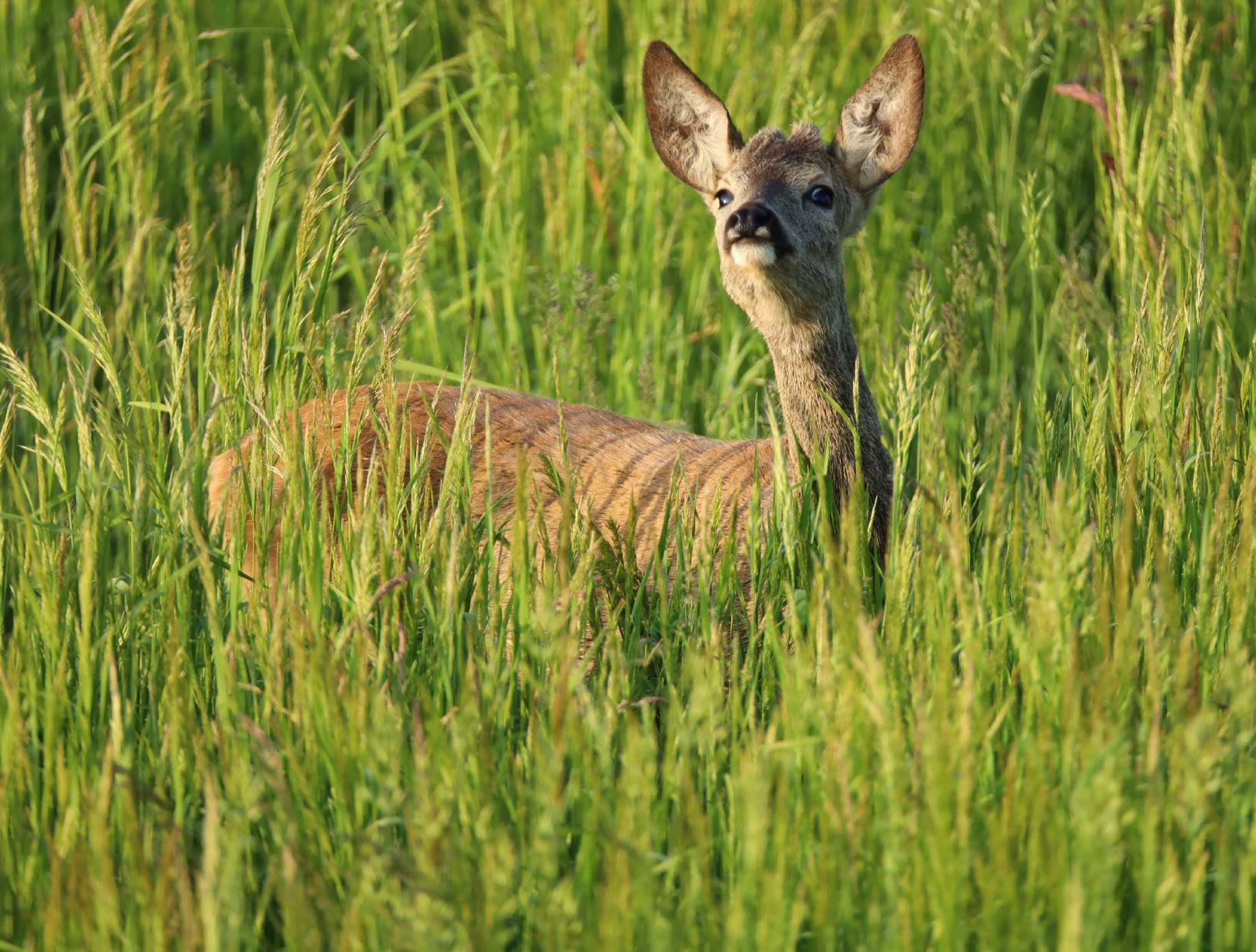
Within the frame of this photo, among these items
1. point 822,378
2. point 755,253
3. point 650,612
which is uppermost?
point 755,253

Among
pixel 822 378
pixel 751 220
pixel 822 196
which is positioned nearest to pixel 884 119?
pixel 822 196

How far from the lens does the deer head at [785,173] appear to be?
3.43 m

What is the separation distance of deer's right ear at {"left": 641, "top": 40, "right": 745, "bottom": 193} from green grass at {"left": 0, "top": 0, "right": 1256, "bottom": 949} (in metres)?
0.30

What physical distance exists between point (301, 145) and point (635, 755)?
3524 mm

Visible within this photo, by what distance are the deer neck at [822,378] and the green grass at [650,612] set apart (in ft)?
0.49

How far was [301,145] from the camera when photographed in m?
4.82

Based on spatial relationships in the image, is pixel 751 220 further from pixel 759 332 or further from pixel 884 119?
pixel 884 119

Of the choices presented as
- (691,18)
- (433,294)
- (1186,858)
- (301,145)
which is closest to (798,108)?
(691,18)

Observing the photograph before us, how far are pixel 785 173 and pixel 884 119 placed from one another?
1.22 feet

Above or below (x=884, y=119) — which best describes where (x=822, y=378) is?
below

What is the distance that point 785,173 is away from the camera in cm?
362

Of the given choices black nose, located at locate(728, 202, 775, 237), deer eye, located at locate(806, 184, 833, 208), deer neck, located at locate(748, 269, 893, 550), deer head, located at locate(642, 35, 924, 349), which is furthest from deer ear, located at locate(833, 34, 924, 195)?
black nose, located at locate(728, 202, 775, 237)

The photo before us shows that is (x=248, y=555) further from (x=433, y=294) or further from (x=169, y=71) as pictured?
(x=169, y=71)

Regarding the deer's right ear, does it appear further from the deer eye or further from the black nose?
the black nose
